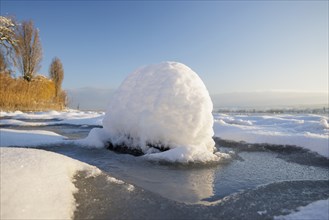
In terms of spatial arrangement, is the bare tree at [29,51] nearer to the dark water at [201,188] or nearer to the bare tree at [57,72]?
the bare tree at [57,72]

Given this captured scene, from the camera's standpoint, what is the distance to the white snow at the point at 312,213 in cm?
188

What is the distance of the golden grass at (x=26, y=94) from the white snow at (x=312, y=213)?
20440 millimetres

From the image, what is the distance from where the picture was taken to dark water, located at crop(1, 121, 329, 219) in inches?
80.7

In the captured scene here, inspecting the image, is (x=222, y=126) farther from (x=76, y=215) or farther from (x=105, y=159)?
(x=76, y=215)

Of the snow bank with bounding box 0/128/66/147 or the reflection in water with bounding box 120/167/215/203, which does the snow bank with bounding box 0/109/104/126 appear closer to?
the snow bank with bounding box 0/128/66/147

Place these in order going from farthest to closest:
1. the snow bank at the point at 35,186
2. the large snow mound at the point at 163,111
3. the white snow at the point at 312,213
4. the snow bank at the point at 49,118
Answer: the snow bank at the point at 49,118
the large snow mound at the point at 163,111
the white snow at the point at 312,213
the snow bank at the point at 35,186

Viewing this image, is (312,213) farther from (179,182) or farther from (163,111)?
(163,111)

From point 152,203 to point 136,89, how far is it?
3.01 m

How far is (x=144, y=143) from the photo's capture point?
4.46 m

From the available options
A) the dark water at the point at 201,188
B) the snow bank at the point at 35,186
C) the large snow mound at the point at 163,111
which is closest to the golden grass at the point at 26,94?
the large snow mound at the point at 163,111

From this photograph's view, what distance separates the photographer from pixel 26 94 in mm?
20641

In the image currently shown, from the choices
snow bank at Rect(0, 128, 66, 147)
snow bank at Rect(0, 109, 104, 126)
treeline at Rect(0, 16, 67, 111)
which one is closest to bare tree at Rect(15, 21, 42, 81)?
treeline at Rect(0, 16, 67, 111)

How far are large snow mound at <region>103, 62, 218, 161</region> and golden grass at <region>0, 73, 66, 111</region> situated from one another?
1695 cm

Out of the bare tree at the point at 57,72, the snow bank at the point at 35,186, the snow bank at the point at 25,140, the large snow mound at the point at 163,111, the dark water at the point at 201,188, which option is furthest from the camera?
the bare tree at the point at 57,72
